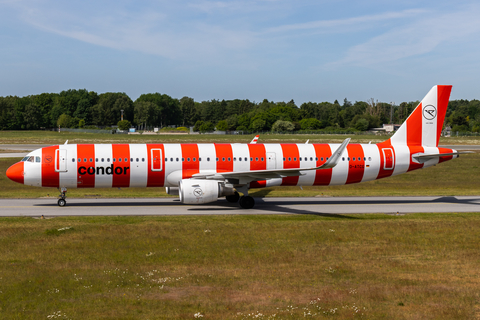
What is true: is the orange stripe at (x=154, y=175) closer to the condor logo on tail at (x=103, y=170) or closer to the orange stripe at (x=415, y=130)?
the condor logo on tail at (x=103, y=170)

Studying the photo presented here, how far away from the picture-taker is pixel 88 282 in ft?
46.0

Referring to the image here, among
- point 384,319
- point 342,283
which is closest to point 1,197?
point 342,283

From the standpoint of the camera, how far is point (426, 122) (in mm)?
32969

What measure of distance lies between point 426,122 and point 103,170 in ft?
74.3

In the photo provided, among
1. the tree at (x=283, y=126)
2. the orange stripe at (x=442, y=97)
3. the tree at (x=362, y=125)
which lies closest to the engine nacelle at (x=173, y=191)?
the orange stripe at (x=442, y=97)

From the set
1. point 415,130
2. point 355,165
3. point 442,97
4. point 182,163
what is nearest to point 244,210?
point 182,163

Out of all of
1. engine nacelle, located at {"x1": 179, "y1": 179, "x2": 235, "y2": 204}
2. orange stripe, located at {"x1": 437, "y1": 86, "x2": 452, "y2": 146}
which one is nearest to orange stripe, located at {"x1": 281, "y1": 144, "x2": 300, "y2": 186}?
engine nacelle, located at {"x1": 179, "y1": 179, "x2": 235, "y2": 204}

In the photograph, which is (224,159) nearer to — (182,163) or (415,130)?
(182,163)

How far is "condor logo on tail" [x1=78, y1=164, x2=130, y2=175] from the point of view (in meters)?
28.8

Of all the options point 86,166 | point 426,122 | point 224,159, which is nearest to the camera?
point 86,166

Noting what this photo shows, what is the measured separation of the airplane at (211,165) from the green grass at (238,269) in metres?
4.79

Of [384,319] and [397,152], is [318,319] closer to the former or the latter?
[384,319]

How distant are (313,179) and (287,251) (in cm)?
1346

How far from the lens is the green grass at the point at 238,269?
1202 centimetres
